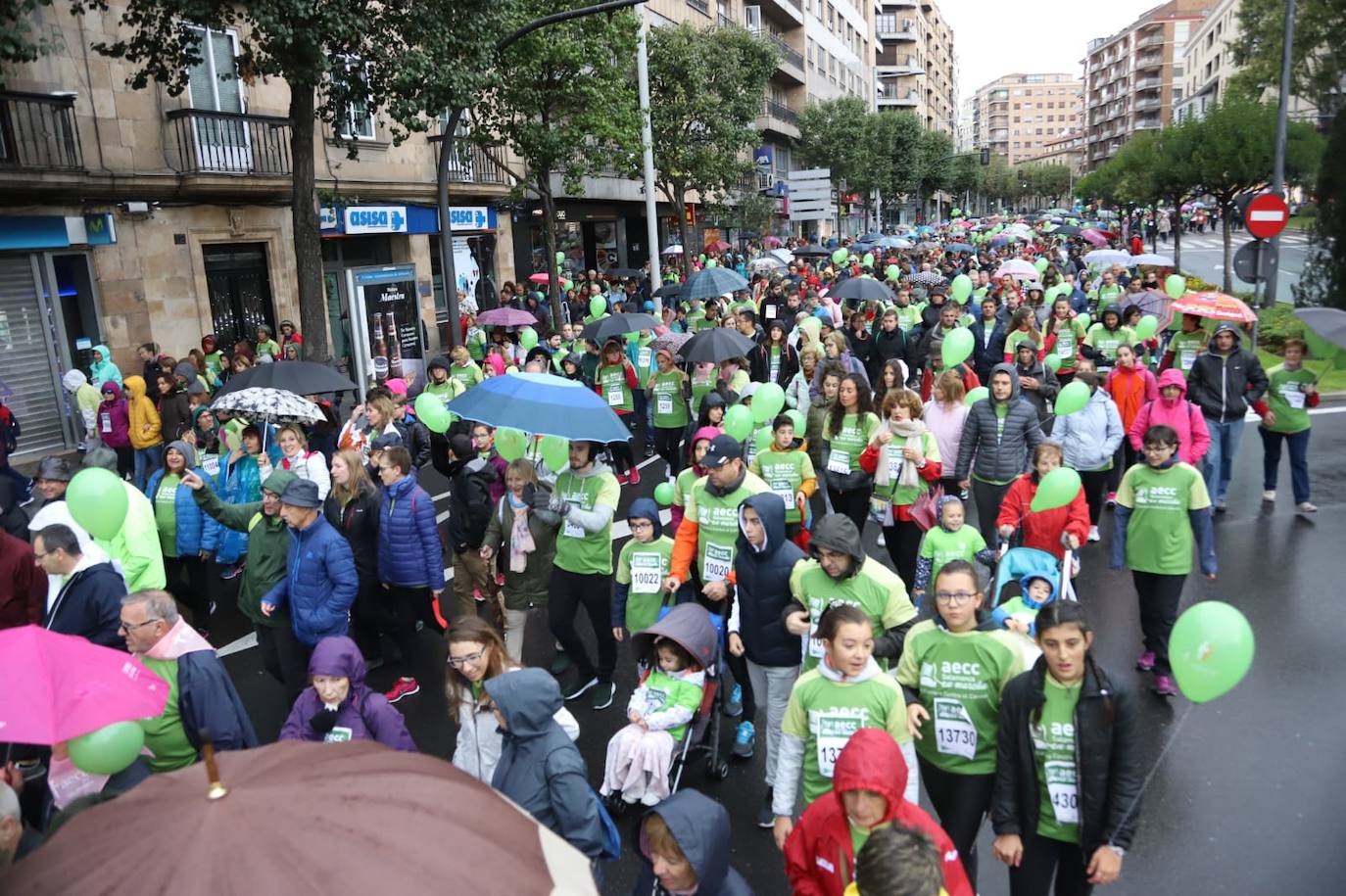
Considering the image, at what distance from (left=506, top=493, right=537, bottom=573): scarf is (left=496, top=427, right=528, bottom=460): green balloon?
2.04 feet

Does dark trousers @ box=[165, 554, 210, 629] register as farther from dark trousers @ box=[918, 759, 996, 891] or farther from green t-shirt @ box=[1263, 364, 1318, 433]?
green t-shirt @ box=[1263, 364, 1318, 433]

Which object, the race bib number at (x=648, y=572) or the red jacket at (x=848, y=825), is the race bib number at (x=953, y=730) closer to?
the red jacket at (x=848, y=825)

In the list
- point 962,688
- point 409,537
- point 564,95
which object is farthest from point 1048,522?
point 564,95

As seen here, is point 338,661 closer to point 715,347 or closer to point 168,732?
point 168,732

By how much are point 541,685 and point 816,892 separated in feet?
3.92

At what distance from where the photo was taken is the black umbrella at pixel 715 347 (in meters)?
9.76

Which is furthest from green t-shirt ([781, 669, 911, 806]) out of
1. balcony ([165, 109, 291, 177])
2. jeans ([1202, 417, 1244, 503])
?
balcony ([165, 109, 291, 177])

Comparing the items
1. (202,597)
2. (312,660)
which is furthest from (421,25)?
(312,660)

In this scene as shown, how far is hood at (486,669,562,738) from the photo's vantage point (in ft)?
11.8

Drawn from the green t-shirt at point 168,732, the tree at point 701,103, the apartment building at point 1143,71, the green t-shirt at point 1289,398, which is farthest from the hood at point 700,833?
the apartment building at point 1143,71

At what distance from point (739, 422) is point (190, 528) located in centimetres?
420

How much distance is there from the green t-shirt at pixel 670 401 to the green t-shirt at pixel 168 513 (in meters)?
4.89

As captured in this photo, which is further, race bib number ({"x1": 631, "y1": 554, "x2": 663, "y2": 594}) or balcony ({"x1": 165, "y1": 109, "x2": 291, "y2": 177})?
balcony ({"x1": 165, "y1": 109, "x2": 291, "y2": 177})

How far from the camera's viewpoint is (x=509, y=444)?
22.5 feet
